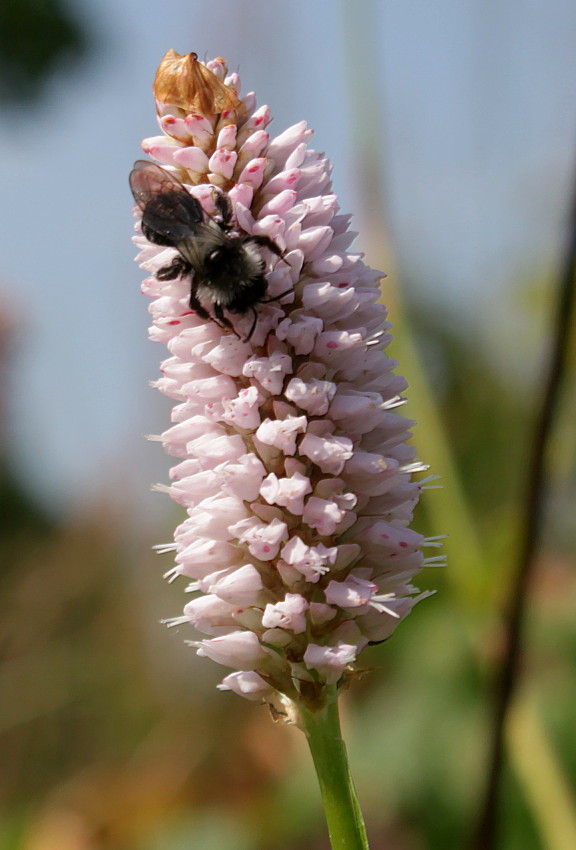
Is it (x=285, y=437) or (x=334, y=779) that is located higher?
(x=285, y=437)

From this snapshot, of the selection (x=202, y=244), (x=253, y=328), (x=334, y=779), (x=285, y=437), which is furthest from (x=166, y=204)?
(x=334, y=779)

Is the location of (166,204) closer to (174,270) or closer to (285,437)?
(174,270)

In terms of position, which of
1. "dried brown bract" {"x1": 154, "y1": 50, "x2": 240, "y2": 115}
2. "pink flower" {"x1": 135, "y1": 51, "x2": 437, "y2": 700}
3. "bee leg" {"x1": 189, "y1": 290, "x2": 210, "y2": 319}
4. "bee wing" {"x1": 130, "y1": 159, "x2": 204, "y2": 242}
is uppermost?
"dried brown bract" {"x1": 154, "y1": 50, "x2": 240, "y2": 115}

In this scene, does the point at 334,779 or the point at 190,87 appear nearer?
the point at 334,779

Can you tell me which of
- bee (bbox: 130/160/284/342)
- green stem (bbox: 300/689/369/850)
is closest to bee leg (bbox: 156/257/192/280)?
bee (bbox: 130/160/284/342)

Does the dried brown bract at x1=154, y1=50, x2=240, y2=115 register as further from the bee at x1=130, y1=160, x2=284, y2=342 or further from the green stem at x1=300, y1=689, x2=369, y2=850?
the green stem at x1=300, y1=689, x2=369, y2=850

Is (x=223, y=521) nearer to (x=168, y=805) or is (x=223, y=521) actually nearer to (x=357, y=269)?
(x=357, y=269)
